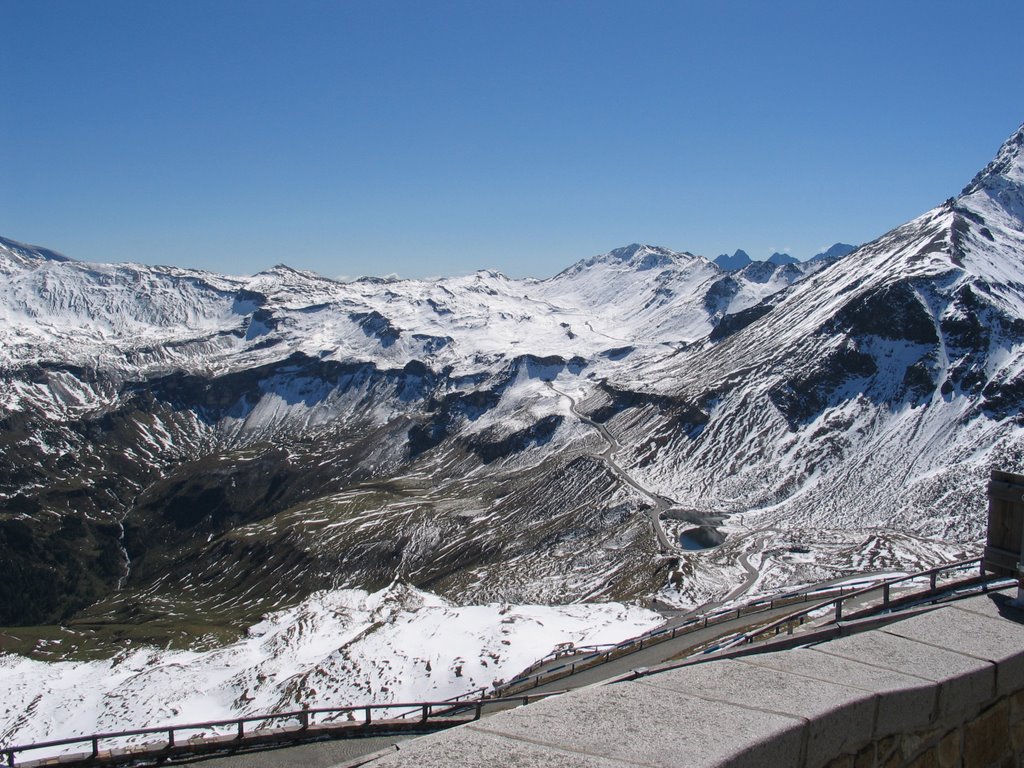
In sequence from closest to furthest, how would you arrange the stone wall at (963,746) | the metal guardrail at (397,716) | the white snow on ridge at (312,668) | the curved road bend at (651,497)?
the stone wall at (963,746) → the metal guardrail at (397,716) → the white snow on ridge at (312,668) → the curved road bend at (651,497)

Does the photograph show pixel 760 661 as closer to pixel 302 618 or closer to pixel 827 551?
pixel 302 618

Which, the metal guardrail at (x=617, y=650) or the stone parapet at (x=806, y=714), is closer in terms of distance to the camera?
the stone parapet at (x=806, y=714)

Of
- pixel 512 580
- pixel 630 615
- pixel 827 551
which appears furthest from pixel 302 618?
pixel 827 551

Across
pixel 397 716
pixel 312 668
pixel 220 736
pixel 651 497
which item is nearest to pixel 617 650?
pixel 397 716

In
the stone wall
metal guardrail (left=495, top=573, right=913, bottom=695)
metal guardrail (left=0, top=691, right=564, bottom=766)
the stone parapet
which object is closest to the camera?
the stone parapet

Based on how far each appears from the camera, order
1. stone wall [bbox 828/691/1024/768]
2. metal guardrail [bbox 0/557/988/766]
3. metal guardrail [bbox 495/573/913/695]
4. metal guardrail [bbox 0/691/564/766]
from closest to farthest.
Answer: stone wall [bbox 828/691/1024/768]
metal guardrail [bbox 0/557/988/766]
metal guardrail [bbox 0/691/564/766]
metal guardrail [bbox 495/573/913/695]

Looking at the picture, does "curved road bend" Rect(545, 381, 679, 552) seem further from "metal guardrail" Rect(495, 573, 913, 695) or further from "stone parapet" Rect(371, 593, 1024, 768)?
"stone parapet" Rect(371, 593, 1024, 768)

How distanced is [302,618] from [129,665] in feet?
74.1

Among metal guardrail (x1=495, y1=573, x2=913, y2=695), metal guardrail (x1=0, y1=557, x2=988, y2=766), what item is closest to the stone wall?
metal guardrail (x1=0, y1=557, x2=988, y2=766)

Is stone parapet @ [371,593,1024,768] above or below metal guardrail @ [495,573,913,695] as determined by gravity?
above

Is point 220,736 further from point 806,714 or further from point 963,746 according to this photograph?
point 963,746

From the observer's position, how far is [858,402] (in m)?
171

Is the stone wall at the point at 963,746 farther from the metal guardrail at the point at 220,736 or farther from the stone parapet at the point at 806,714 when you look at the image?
the metal guardrail at the point at 220,736

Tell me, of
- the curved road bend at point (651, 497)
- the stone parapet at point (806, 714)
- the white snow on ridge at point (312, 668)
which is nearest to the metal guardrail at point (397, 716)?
the stone parapet at point (806, 714)
